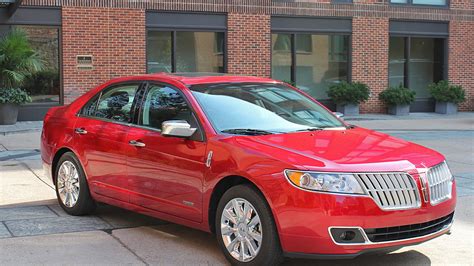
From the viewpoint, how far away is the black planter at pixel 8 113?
15.0 m

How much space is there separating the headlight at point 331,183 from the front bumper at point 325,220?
47mm

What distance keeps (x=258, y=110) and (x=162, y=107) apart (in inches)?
36.3

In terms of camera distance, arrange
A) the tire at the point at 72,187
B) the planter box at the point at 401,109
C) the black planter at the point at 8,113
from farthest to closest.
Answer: the planter box at the point at 401,109 → the black planter at the point at 8,113 → the tire at the point at 72,187

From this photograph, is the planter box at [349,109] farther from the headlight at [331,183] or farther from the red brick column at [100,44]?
the headlight at [331,183]

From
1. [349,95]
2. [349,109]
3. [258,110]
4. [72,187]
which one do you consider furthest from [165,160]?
[349,109]

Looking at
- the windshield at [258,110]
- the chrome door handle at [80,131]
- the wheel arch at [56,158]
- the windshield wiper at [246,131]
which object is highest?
the windshield at [258,110]

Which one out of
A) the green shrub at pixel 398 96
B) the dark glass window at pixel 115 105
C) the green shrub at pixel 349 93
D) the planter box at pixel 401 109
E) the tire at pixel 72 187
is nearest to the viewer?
the dark glass window at pixel 115 105

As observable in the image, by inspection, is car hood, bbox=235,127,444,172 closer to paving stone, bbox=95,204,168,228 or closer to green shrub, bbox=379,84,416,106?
paving stone, bbox=95,204,168,228

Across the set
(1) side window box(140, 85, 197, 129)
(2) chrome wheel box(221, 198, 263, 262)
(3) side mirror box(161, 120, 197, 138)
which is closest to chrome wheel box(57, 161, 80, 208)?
(1) side window box(140, 85, 197, 129)

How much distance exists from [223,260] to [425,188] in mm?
1727

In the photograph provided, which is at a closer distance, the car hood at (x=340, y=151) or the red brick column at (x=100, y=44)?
the car hood at (x=340, y=151)

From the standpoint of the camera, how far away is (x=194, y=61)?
1827cm

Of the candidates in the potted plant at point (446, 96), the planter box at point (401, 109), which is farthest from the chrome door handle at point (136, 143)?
the potted plant at point (446, 96)

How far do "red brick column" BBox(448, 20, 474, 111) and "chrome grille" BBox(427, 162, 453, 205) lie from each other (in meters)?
17.8
